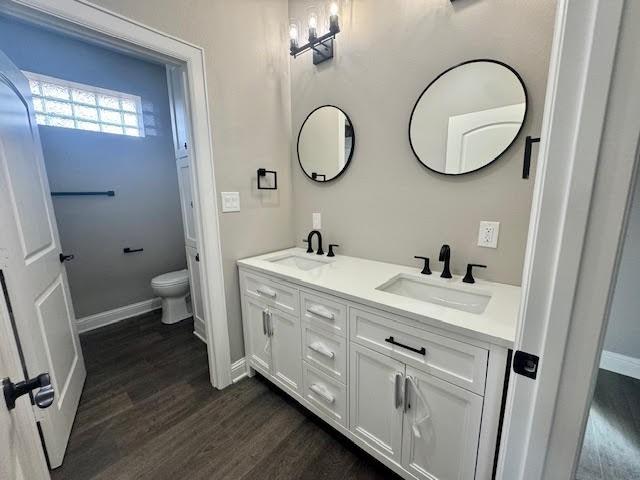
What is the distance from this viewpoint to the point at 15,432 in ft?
1.80

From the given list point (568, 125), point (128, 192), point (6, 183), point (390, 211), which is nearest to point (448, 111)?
point (390, 211)

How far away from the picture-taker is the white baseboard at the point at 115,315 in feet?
8.33

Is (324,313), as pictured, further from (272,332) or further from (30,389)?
(30,389)

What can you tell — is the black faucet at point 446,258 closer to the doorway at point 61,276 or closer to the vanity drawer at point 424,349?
the vanity drawer at point 424,349

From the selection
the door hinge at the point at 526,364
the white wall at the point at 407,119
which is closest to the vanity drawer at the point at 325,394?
the white wall at the point at 407,119

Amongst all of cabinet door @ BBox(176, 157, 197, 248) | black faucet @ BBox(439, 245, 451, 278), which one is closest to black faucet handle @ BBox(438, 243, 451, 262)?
black faucet @ BBox(439, 245, 451, 278)

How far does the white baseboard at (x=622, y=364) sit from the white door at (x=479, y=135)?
1775mm

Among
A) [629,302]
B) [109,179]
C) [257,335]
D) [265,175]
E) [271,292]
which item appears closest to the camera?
[271,292]

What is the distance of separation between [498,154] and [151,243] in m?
3.26

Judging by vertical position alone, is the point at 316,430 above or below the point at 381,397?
below

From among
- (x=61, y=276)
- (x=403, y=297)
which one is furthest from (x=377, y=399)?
(x=61, y=276)

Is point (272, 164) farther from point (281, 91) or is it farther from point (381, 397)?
point (381, 397)

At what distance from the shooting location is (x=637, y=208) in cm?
158

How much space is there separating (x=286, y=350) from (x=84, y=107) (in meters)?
2.87
